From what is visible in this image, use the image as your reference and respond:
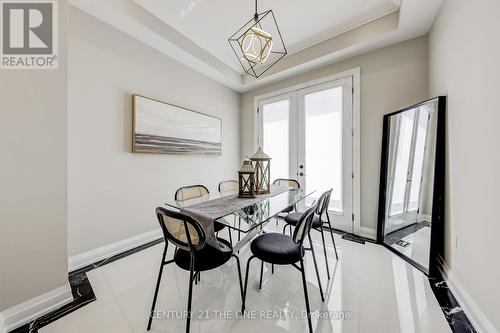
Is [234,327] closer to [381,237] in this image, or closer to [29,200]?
[29,200]

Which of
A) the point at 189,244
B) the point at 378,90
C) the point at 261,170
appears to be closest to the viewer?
the point at 189,244

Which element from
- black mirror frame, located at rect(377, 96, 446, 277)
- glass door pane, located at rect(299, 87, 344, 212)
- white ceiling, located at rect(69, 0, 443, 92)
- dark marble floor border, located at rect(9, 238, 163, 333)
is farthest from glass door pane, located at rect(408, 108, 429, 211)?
dark marble floor border, located at rect(9, 238, 163, 333)

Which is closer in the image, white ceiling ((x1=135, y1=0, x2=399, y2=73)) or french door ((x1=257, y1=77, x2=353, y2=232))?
white ceiling ((x1=135, y1=0, x2=399, y2=73))

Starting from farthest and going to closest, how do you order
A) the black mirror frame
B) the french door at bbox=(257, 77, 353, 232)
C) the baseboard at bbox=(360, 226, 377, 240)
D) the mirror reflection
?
1. the french door at bbox=(257, 77, 353, 232)
2. the baseboard at bbox=(360, 226, 377, 240)
3. the mirror reflection
4. the black mirror frame

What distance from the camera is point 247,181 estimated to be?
2.06 m

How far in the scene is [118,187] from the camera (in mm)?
2354

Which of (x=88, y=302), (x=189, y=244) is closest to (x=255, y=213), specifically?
(x=189, y=244)

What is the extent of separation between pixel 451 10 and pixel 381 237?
8.24 ft

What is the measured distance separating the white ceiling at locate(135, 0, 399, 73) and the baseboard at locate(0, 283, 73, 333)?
9.49 feet

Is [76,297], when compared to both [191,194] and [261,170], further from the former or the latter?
[261,170]

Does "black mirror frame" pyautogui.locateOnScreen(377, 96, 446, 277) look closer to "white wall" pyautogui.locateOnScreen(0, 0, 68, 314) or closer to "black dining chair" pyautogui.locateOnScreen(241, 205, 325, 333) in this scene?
"black dining chair" pyautogui.locateOnScreen(241, 205, 325, 333)

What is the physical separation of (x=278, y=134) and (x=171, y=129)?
1929 mm

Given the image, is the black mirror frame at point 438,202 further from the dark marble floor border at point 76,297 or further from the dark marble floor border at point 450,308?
the dark marble floor border at point 76,297

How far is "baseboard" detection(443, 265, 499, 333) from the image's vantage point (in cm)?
121
